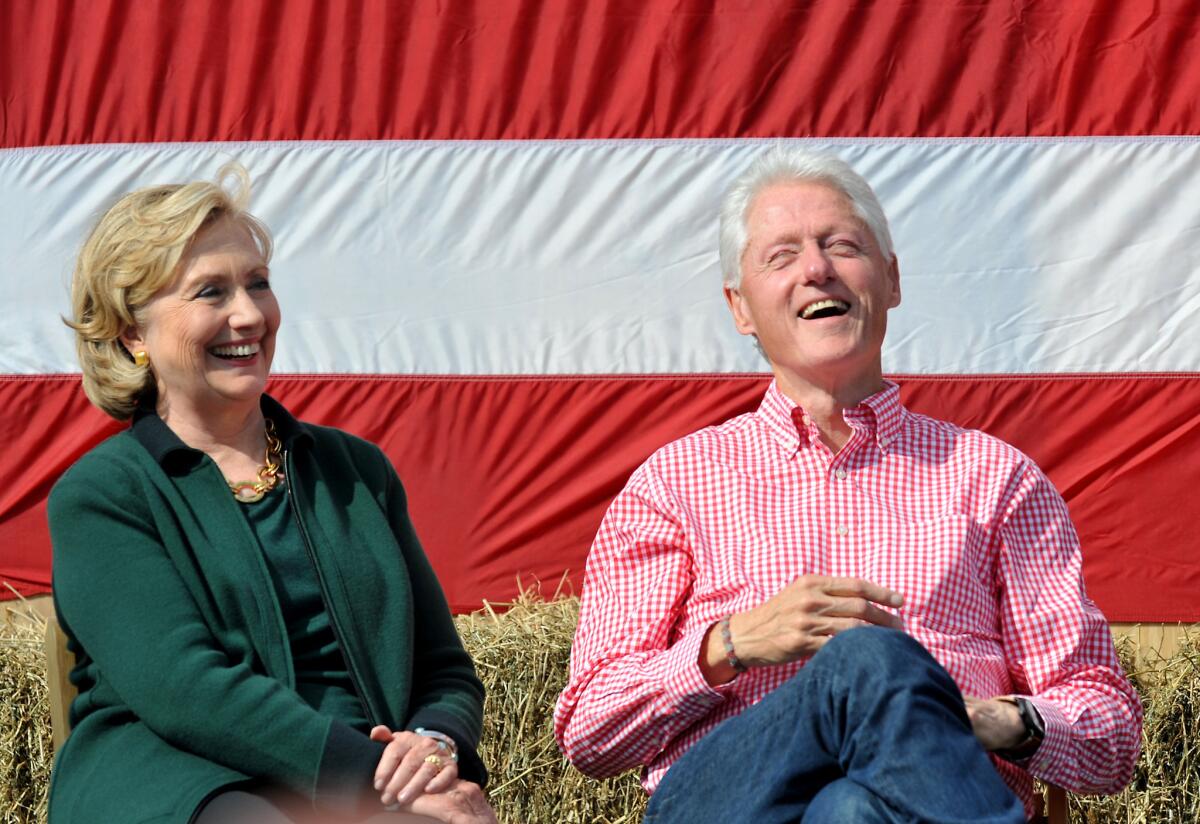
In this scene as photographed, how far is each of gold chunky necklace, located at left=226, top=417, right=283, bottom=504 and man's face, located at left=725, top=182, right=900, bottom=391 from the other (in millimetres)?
741

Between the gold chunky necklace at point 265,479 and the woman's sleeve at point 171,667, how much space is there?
15 centimetres

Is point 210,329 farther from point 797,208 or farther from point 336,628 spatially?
point 797,208

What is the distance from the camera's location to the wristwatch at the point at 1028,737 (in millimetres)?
2027

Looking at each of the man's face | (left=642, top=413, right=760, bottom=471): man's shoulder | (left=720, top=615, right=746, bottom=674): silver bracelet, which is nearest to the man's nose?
the man's face

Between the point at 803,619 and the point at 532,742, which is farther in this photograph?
the point at 532,742

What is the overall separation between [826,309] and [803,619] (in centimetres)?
52

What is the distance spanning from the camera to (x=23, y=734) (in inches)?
118

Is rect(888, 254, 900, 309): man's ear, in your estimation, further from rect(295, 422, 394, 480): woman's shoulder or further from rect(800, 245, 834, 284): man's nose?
rect(295, 422, 394, 480): woman's shoulder

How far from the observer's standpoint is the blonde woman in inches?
78.2

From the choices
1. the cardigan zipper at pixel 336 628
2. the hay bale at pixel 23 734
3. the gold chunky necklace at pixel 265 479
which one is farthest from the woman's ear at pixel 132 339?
the hay bale at pixel 23 734

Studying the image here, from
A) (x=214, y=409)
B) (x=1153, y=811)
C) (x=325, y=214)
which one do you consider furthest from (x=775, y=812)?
(x=325, y=214)

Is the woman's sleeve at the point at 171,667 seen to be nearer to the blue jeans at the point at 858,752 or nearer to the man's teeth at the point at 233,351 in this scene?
the man's teeth at the point at 233,351

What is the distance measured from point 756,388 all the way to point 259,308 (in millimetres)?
1250

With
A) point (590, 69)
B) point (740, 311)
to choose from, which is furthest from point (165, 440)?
point (590, 69)
